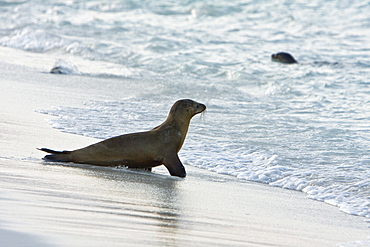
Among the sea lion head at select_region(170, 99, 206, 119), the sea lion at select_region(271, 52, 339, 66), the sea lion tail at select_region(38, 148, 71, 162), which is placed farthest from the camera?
the sea lion at select_region(271, 52, 339, 66)

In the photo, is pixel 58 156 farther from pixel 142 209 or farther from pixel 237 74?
pixel 237 74

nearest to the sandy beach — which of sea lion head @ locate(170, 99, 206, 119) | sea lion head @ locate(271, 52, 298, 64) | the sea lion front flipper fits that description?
the sea lion front flipper

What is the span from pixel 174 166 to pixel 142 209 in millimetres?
1581

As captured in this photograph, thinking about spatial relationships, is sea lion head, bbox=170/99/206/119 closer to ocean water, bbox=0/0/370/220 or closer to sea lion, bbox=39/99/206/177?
sea lion, bbox=39/99/206/177

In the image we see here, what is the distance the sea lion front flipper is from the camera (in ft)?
20.8

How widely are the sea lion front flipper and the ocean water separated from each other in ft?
2.43

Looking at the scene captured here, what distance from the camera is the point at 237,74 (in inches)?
598

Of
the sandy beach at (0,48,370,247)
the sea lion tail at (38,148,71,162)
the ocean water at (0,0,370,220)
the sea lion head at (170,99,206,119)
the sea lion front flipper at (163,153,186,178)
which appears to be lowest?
the sandy beach at (0,48,370,247)

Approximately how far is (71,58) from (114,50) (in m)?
1.79

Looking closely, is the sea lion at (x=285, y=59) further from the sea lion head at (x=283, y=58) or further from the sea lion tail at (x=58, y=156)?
the sea lion tail at (x=58, y=156)

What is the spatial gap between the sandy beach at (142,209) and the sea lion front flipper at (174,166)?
75 mm

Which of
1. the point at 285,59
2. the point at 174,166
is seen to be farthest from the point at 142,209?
the point at 285,59

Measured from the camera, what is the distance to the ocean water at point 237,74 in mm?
7438

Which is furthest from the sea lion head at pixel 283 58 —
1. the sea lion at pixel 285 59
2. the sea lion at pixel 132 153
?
the sea lion at pixel 132 153
